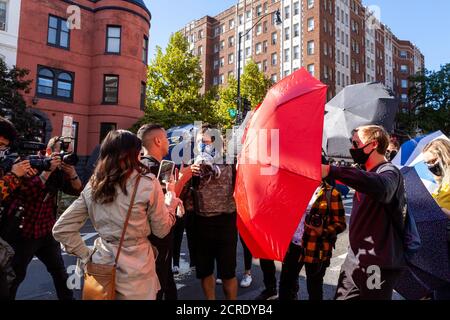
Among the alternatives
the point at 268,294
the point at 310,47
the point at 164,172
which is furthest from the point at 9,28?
the point at 310,47

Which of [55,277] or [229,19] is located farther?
[229,19]

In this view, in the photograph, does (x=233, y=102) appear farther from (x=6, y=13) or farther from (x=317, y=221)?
(x=317, y=221)

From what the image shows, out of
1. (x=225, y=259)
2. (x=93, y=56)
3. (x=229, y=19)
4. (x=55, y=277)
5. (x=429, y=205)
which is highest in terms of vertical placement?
(x=229, y=19)

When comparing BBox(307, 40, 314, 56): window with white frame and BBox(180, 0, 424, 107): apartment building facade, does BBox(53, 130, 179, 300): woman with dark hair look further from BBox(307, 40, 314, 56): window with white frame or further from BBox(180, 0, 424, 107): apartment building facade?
BBox(307, 40, 314, 56): window with white frame

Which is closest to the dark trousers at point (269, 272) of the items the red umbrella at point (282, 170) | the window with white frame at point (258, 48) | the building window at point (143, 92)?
the red umbrella at point (282, 170)

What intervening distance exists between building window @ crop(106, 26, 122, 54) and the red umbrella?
24065 mm

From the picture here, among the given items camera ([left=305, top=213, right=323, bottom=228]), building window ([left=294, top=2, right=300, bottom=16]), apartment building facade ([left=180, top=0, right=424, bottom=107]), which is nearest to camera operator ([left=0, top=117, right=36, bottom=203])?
camera ([left=305, top=213, right=323, bottom=228])

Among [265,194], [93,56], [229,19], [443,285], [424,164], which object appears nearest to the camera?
[265,194]

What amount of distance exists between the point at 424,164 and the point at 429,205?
966mm

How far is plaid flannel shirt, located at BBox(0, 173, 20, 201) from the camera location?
2682mm

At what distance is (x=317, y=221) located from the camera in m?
3.50

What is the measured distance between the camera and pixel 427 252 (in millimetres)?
2965

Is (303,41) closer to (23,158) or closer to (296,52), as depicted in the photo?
(296,52)
